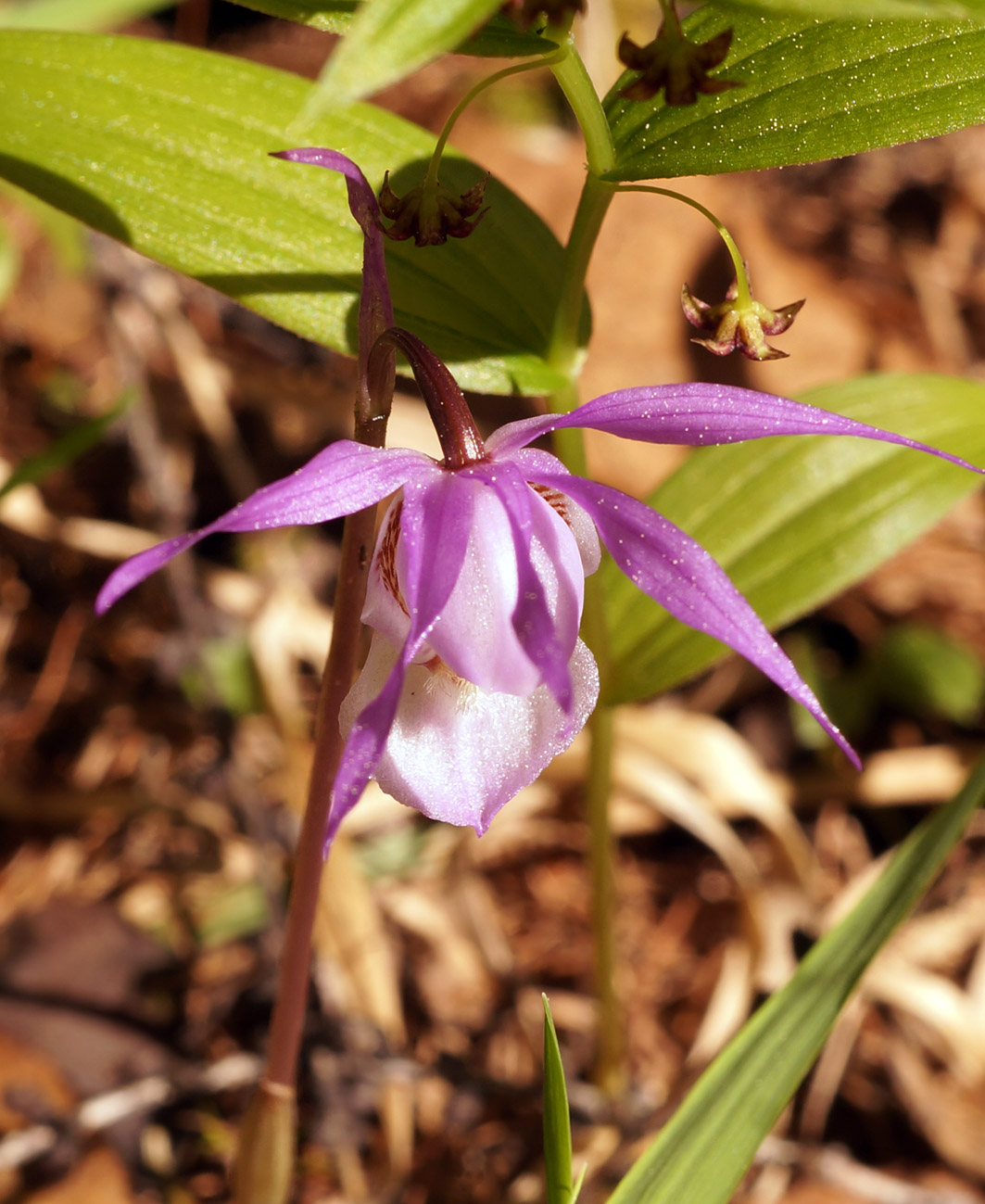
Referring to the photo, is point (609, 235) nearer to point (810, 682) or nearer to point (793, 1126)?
point (810, 682)

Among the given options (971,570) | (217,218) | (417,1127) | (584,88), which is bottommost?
(417,1127)

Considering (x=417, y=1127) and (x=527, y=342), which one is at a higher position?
(x=527, y=342)

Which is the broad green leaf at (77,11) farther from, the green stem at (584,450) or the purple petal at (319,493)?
the purple petal at (319,493)

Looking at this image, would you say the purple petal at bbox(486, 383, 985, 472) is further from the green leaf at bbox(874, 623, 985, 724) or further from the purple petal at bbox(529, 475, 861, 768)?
the green leaf at bbox(874, 623, 985, 724)

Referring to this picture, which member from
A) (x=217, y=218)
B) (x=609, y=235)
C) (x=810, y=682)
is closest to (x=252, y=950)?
(x=810, y=682)

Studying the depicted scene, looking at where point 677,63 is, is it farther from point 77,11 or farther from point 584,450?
point 77,11

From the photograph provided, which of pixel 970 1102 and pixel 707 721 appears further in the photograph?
pixel 707 721
